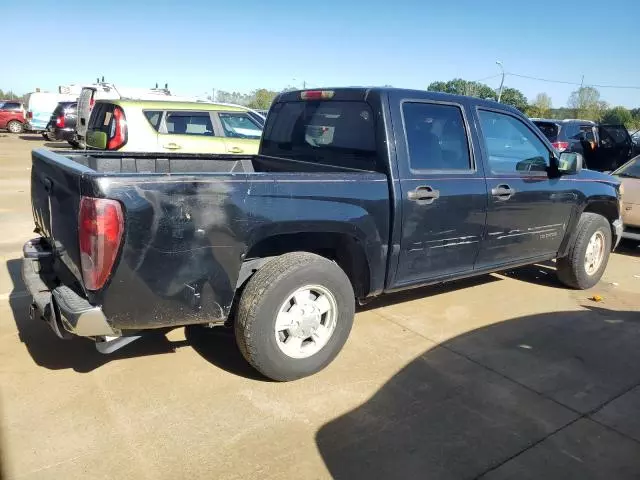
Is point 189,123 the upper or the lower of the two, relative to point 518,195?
upper

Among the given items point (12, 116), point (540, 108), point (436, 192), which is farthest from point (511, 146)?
point (540, 108)

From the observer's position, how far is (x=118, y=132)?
8.68 m

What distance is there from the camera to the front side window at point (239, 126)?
9359 millimetres

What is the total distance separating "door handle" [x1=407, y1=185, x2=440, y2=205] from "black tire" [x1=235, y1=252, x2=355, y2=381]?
0.79 meters

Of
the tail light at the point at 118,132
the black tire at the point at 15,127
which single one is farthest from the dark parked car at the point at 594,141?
the black tire at the point at 15,127

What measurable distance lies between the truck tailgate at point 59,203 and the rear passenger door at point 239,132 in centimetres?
558

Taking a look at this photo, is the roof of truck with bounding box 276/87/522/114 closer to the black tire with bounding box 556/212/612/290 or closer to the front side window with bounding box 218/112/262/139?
the black tire with bounding box 556/212/612/290

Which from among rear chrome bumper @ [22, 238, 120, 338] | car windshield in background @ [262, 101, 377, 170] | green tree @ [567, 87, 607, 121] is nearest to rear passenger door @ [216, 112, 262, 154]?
car windshield in background @ [262, 101, 377, 170]

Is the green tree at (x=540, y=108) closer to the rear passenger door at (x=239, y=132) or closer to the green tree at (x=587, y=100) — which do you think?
the green tree at (x=587, y=100)

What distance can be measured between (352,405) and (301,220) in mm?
1152

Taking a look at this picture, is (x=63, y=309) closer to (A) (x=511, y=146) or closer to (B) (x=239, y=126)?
(A) (x=511, y=146)

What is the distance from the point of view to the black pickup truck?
9.09 ft

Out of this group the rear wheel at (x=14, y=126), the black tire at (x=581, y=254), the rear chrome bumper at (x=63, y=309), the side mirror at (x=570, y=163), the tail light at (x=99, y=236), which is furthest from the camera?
the rear wheel at (x=14, y=126)

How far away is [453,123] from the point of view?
13.9ft
